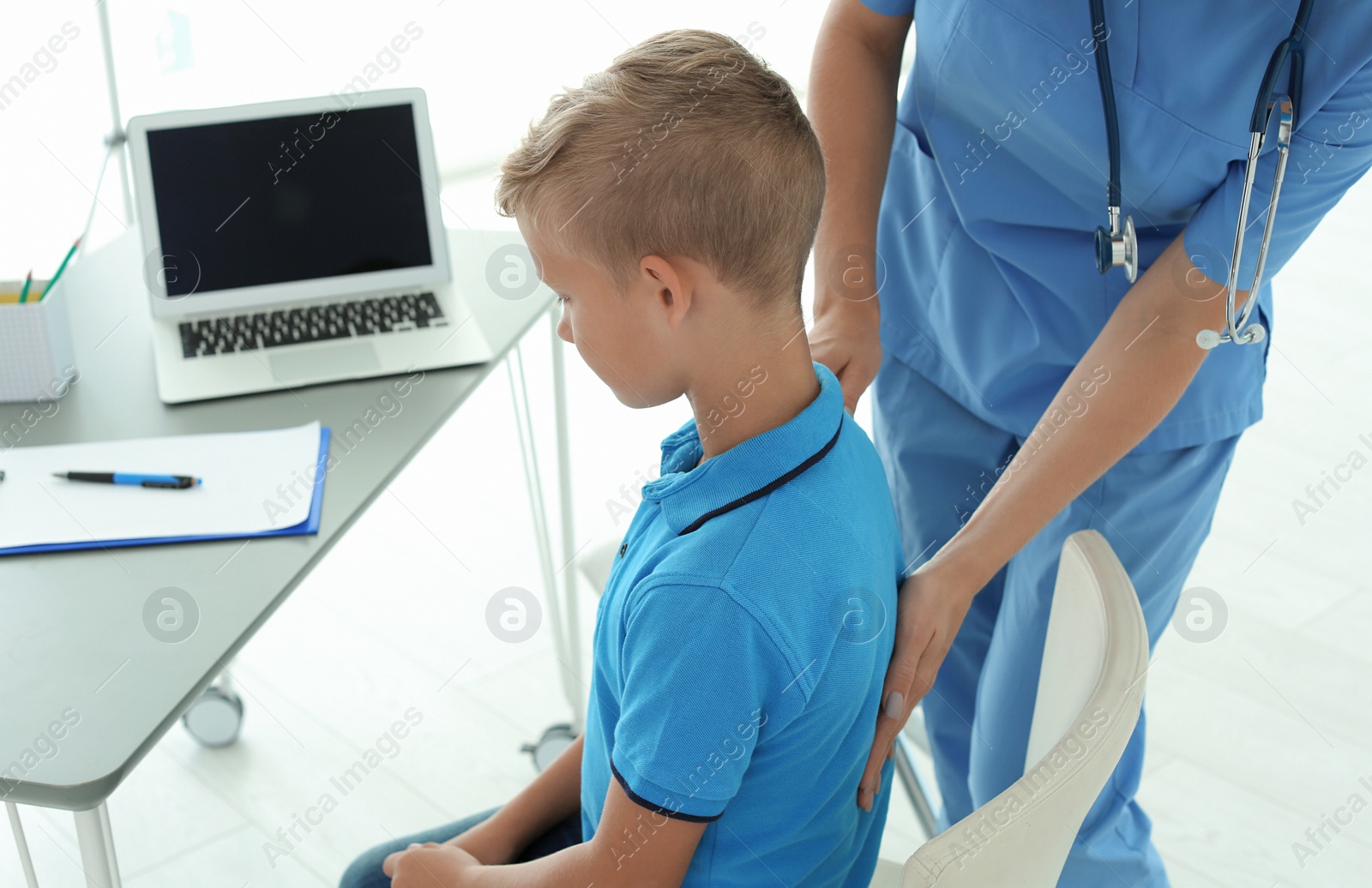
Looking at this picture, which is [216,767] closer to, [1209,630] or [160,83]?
[1209,630]

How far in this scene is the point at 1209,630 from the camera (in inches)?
86.0

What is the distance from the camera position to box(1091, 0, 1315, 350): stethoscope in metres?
0.91

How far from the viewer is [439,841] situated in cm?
111

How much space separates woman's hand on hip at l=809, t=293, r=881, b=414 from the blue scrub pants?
0.62ft

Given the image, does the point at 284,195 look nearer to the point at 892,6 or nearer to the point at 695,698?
the point at 892,6

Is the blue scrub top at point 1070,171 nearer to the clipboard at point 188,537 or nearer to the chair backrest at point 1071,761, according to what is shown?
the chair backrest at point 1071,761

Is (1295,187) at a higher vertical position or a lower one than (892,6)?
lower

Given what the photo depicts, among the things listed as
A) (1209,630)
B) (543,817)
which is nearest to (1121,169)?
(543,817)

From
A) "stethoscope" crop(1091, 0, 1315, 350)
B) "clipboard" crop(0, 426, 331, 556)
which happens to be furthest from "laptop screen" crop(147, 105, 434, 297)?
"stethoscope" crop(1091, 0, 1315, 350)

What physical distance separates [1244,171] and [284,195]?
111cm

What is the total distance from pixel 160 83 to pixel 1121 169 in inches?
133

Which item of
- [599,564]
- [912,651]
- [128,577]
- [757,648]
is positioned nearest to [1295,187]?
[912,651]

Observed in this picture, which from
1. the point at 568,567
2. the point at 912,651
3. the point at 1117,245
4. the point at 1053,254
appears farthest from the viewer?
the point at 568,567

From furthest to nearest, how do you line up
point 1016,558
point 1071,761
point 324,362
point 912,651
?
point 324,362
point 1016,558
point 912,651
point 1071,761
